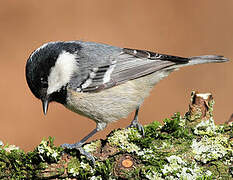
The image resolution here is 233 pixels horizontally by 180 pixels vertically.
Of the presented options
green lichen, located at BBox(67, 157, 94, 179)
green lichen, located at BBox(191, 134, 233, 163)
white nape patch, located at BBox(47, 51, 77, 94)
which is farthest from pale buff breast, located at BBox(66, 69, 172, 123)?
green lichen, located at BBox(191, 134, 233, 163)

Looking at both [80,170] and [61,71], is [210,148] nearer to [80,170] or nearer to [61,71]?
[80,170]

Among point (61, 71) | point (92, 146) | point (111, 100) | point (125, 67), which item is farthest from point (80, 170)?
point (125, 67)

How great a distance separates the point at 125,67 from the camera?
3.06 m

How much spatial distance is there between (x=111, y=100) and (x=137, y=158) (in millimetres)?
707

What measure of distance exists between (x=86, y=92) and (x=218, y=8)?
117 inches

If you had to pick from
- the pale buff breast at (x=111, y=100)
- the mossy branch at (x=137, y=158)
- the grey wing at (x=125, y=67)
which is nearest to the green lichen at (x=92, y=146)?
the mossy branch at (x=137, y=158)

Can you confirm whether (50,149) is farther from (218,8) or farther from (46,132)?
(218,8)

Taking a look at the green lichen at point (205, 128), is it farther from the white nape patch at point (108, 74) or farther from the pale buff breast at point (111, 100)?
the white nape patch at point (108, 74)

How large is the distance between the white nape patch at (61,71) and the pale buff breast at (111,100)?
0.38 feet

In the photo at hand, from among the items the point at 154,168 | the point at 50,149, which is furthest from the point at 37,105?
the point at 154,168

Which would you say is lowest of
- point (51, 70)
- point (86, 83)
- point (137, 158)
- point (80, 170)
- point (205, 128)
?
point (80, 170)

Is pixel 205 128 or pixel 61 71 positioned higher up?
pixel 61 71

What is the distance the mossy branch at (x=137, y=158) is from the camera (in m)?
2.23

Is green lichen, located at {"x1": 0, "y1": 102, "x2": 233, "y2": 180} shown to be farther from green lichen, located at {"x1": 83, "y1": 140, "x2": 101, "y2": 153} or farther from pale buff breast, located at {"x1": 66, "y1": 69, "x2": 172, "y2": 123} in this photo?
pale buff breast, located at {"x1": 66, "y1": 69, "x2": 172, "y2": 123}
